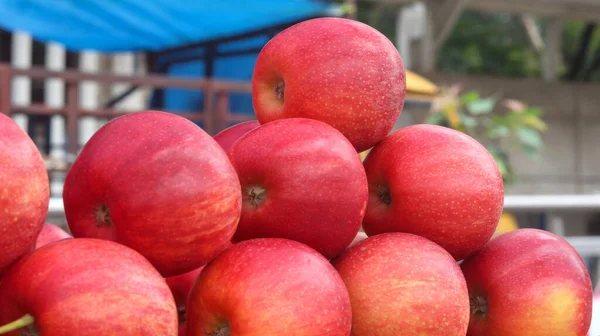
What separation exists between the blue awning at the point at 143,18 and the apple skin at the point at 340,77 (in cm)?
341

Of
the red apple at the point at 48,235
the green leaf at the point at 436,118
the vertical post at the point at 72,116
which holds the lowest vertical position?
the green leaf at the point at 436,118

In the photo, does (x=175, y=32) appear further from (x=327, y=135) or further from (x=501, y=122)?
(x=327, y=135)

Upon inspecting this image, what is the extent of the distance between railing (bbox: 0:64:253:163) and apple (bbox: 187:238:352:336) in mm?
3646

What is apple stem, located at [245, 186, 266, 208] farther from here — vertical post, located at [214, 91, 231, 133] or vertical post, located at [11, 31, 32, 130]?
Result: vertical post, located at [11, 31, 32, 130]

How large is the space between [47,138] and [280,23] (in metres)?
3.62

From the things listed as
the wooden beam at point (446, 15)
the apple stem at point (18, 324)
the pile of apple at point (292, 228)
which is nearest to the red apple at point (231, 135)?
the pile of apple at point (292, 228)

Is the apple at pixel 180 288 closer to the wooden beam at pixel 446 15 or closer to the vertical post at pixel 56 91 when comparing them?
→ the vertical post at pixel 56 91

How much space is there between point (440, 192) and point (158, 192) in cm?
55

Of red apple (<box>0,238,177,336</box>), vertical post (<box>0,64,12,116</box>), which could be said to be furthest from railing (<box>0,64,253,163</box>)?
red apple (<box>0,238,177,336</box>)

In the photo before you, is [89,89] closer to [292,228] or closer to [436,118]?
[436,118]

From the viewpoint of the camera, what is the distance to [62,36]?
6898mm

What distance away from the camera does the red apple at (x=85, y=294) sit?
82 cm

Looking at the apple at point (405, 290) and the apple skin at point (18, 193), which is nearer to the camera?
the apple skin at point (18, 193)

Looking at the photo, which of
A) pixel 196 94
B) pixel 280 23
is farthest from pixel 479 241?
pixel 196 94
